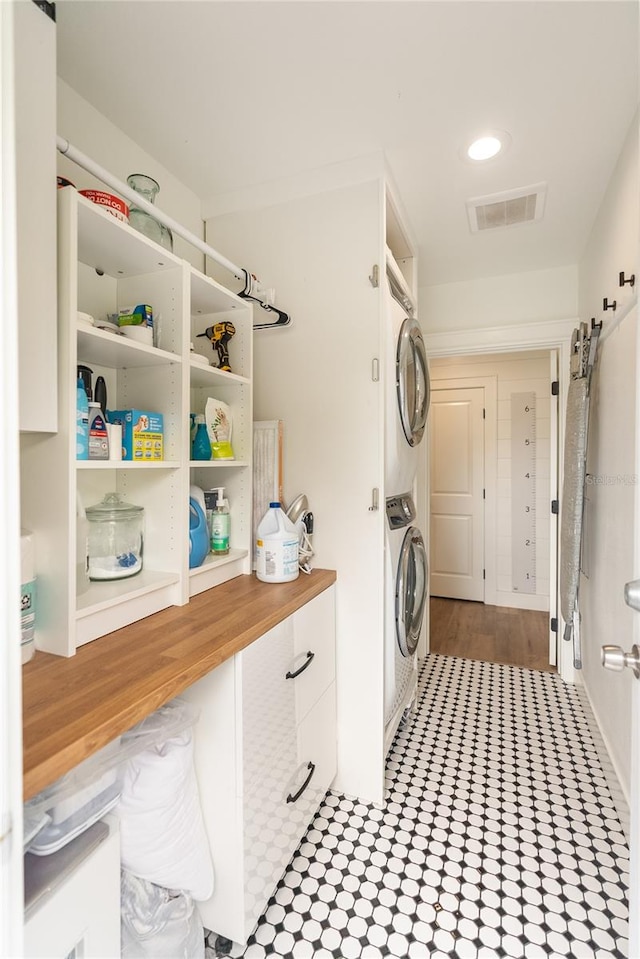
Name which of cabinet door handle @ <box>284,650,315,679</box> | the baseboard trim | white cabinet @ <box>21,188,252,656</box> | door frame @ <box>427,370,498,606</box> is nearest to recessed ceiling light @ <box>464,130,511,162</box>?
white cabinet @ <box>21,188,252,656</box>

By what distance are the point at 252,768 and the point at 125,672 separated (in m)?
0.46

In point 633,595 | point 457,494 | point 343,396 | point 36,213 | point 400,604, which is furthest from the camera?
point 457,494

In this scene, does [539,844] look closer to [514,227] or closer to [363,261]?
[363,261]

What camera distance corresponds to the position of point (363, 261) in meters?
1.70

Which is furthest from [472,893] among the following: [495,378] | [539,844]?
[495,378]

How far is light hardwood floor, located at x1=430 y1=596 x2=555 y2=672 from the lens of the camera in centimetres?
300

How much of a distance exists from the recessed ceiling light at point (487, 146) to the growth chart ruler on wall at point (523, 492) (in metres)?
2.68

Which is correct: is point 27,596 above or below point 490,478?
below

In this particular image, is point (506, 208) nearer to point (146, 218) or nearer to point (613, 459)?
point (613, 459)

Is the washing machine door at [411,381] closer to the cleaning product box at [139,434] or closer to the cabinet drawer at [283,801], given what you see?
the cleaning product box at [139,434]

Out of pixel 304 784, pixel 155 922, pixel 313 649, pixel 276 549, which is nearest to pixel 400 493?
pixel 276 549

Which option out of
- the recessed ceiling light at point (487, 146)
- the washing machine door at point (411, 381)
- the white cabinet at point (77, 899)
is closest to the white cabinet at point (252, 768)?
the white cabinet at point (77, 899)

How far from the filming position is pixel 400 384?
1.82 m

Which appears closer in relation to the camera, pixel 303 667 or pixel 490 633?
pixel 303 667
